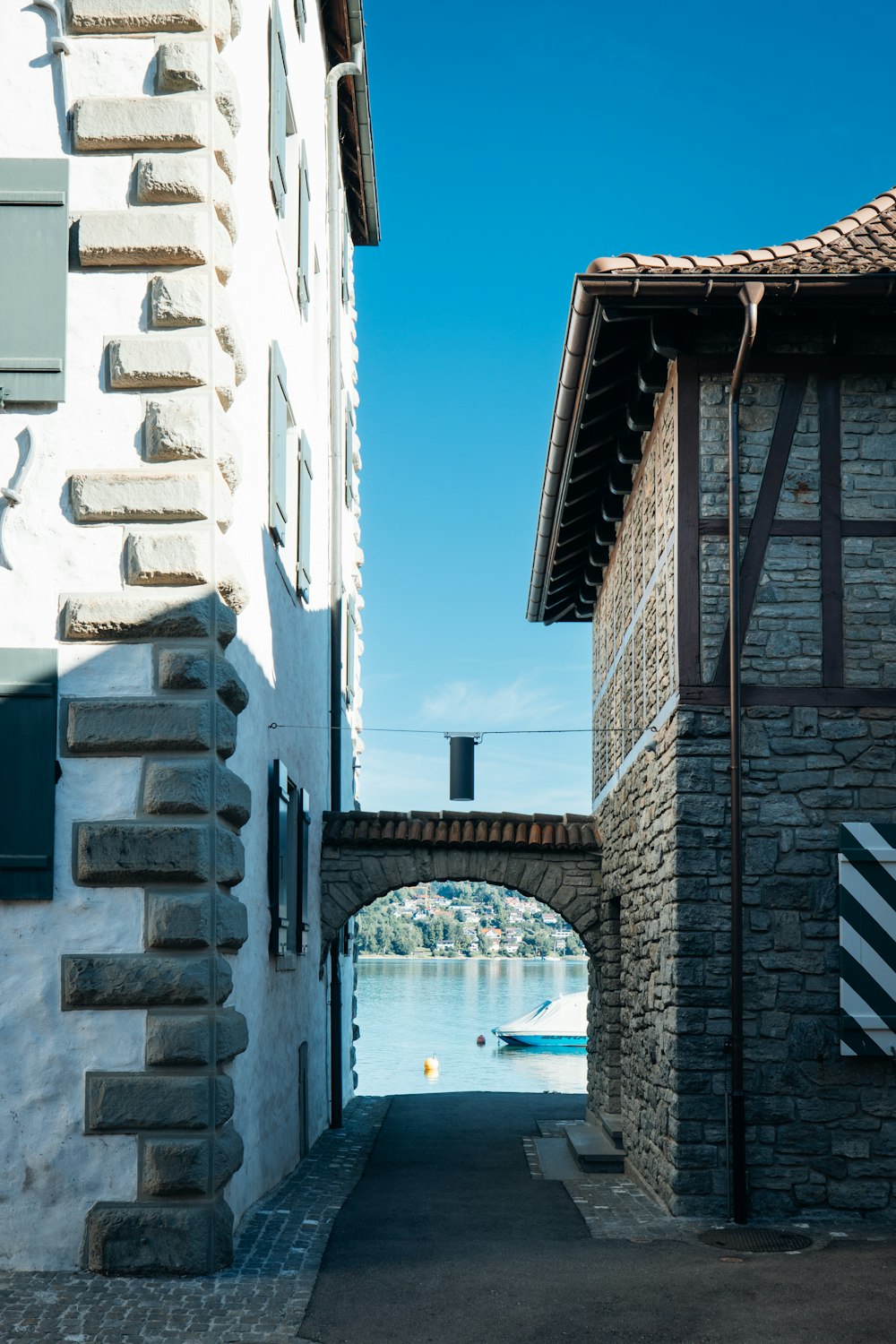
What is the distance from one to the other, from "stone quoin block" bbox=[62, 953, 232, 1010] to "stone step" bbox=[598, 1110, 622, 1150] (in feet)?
21.3

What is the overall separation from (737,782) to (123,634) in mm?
4053

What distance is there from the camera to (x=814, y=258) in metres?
9.91

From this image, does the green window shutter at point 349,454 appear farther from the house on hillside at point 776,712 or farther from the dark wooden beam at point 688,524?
the dark wooden beam at point 688,524

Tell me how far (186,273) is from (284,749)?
4.25m

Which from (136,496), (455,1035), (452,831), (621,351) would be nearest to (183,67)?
(136,496)

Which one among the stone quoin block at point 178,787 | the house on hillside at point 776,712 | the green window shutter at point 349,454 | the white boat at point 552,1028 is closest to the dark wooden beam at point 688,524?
the house on hillside at point 776,712

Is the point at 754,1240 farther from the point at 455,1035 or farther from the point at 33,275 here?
the point at 455,1035

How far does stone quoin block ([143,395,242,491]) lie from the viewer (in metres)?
7.75

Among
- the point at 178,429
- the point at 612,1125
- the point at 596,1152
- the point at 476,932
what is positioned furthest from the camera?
the point at 476,932

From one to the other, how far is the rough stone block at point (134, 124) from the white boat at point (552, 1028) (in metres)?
35.5

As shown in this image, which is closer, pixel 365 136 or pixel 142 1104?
pixel 142 1104

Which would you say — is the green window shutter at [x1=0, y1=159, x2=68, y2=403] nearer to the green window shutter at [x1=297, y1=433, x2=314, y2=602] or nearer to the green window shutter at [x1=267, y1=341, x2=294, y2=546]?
the green window shutter at [x1=267, y1=341, x2=294, y2=546]

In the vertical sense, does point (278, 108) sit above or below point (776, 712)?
above

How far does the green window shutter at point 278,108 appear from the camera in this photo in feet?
33.5
